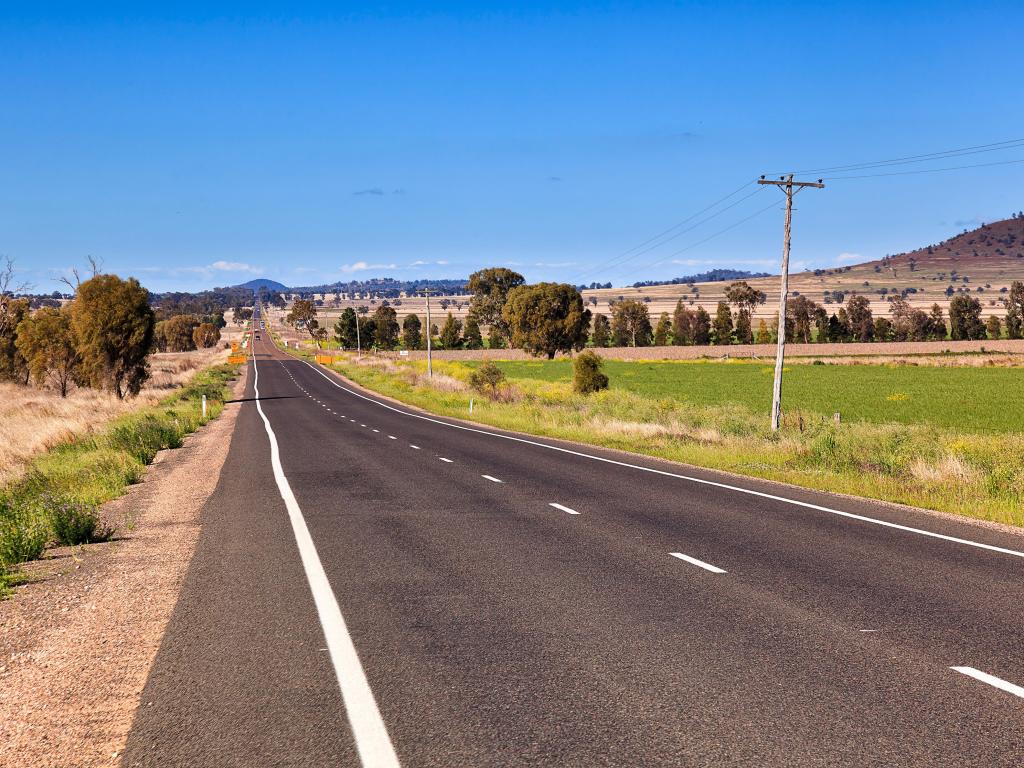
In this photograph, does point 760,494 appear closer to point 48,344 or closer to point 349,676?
point 349,676

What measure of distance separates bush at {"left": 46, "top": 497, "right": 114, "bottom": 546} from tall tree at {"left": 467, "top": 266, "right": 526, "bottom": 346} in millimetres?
130076

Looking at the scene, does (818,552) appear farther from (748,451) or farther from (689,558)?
(748,451)

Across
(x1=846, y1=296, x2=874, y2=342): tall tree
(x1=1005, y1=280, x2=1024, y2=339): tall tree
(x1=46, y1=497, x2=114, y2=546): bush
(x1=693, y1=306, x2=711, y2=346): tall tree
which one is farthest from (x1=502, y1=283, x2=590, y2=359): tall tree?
(x1=46, y1=497, x2=114, y2=546): bush

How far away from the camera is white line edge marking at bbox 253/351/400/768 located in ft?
15.6

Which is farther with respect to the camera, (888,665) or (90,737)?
(888,665)

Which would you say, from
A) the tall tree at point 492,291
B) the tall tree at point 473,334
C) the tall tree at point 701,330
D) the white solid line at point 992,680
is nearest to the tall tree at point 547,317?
the tall tree at point 492,291

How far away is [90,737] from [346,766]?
5.44 feet

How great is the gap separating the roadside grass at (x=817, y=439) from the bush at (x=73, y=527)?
38.5ft

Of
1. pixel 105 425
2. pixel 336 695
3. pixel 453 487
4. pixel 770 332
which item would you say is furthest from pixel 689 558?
pixel 770 332

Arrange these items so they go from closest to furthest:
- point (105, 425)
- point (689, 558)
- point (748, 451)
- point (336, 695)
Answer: point (336, 695), point (689, 558), point (748, 451), point (105, 425)

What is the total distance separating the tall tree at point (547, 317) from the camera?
119500 millimetres

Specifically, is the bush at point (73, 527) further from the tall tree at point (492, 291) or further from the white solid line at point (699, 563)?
the tall tree at point (492, 291)

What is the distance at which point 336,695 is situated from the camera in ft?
18.4

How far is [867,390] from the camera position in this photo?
5597cm
